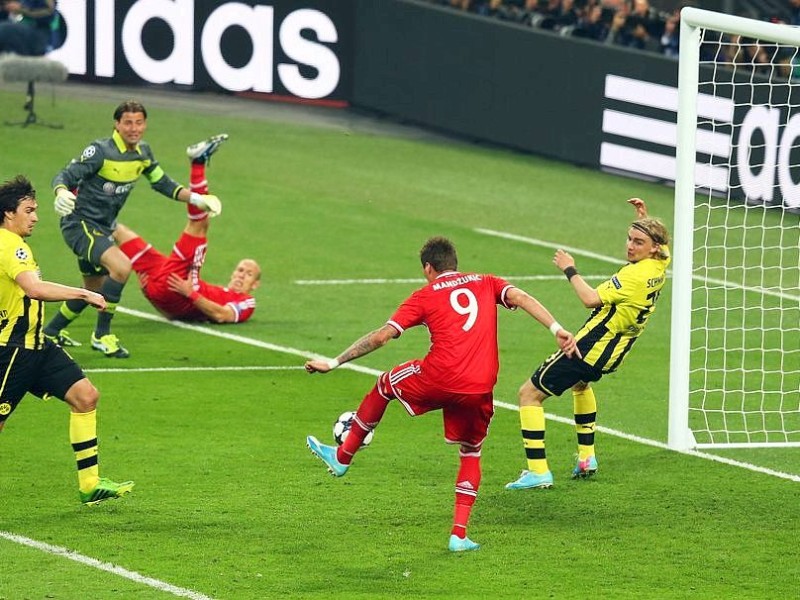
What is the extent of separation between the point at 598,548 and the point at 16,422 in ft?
17.4

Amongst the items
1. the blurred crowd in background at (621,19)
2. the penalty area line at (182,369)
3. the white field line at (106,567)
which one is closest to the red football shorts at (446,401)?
the white field line at (106,567)

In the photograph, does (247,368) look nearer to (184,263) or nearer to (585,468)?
(184,263)

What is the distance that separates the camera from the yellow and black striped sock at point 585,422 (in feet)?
39.6

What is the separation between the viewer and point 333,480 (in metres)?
11.9

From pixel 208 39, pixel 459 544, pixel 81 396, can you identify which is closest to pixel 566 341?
pixel 459 544

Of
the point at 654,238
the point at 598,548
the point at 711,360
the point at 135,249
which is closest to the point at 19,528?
the point at 598,548

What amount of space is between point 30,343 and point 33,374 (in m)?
0.20

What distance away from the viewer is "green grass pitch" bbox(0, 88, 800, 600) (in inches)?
385

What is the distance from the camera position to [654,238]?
38.2 feet

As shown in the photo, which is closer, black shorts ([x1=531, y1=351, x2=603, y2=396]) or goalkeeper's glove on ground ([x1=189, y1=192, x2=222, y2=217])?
black shorts ([x1=531, y1=351, x2=603, y2=396])

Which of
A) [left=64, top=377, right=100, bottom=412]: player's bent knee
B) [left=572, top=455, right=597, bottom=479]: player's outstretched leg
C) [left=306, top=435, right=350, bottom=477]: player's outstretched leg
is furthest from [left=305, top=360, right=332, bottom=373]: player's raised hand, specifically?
[left=572, top=455, right=597, bottom=479]: player's outstretched leg

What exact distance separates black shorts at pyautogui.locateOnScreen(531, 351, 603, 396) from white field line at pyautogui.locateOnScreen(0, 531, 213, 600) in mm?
3480

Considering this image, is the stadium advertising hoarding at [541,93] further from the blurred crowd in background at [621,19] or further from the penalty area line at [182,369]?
the penalty area line at [182,369]

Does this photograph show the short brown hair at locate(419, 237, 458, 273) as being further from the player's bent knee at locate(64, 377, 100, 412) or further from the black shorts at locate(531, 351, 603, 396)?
the player's bent knee at locate(64, 377, 100, 412)
